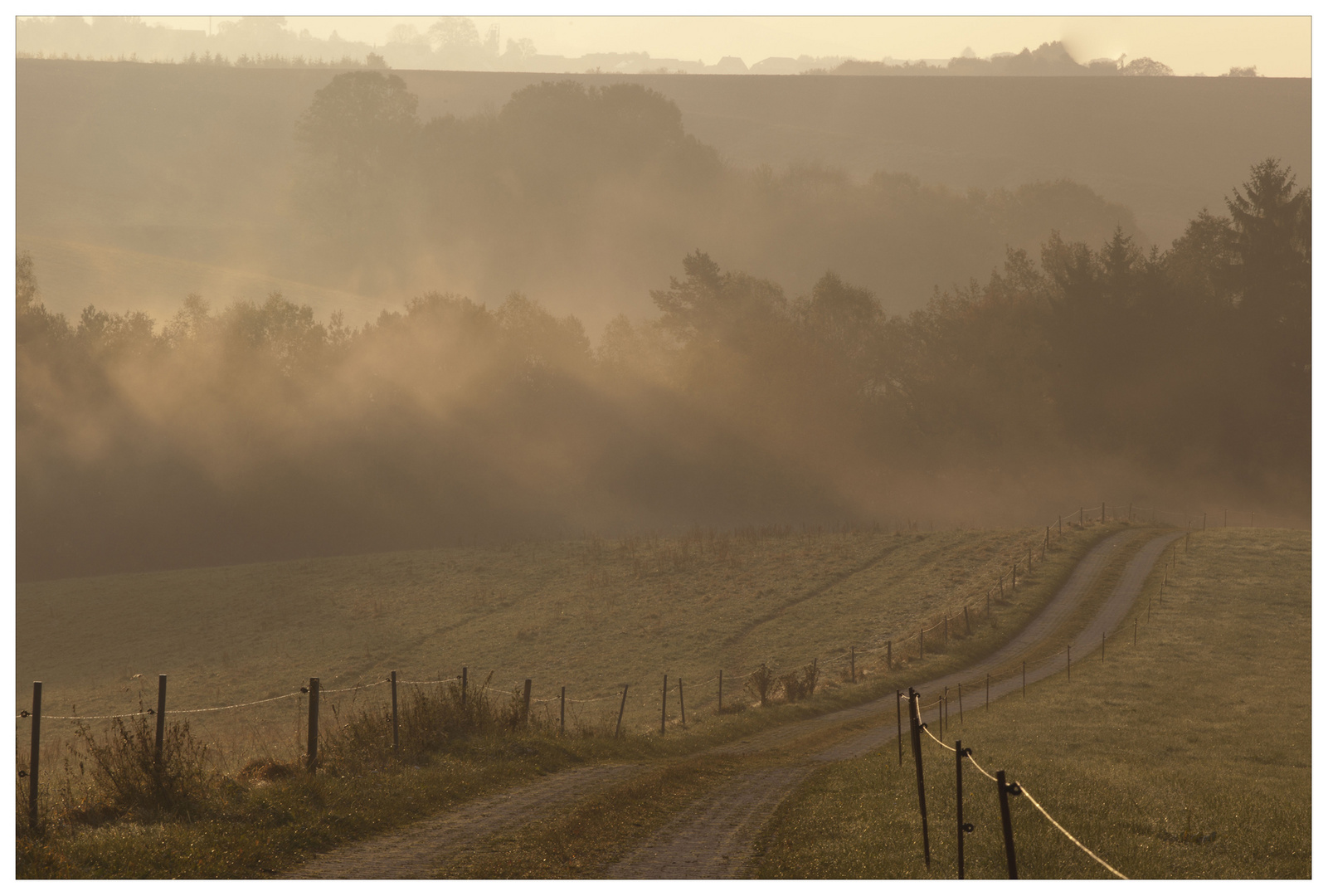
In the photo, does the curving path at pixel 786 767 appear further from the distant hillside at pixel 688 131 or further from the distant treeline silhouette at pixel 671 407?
the distant hillside at pixel 688 131

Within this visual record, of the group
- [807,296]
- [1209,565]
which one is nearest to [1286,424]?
[1209,565]

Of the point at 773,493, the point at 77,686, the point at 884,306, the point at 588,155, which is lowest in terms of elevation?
the point at 77,686

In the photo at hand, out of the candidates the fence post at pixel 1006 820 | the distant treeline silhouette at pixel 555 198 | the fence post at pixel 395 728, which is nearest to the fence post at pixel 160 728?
the fence post at pixel 395 728

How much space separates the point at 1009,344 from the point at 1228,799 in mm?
66023

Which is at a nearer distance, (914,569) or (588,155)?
(914,569)

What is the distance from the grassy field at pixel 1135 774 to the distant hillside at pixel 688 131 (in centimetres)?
7098

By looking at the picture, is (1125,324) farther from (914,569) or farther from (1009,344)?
(914,569)

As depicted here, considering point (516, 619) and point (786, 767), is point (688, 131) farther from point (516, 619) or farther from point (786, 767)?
point (786, 767)

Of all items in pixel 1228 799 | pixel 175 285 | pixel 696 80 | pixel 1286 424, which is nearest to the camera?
pixel 1228 799

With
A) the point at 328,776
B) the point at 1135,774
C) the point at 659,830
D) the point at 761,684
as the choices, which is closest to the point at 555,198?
the point at 761,684

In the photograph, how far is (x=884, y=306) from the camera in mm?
102812

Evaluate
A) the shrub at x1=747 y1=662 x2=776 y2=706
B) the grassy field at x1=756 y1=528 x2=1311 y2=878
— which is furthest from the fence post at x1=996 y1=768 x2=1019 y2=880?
the shrub at x1=747 y1=662 x2=776 y2=706

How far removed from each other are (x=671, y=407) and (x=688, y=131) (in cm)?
7737

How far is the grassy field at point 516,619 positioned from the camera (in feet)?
119
